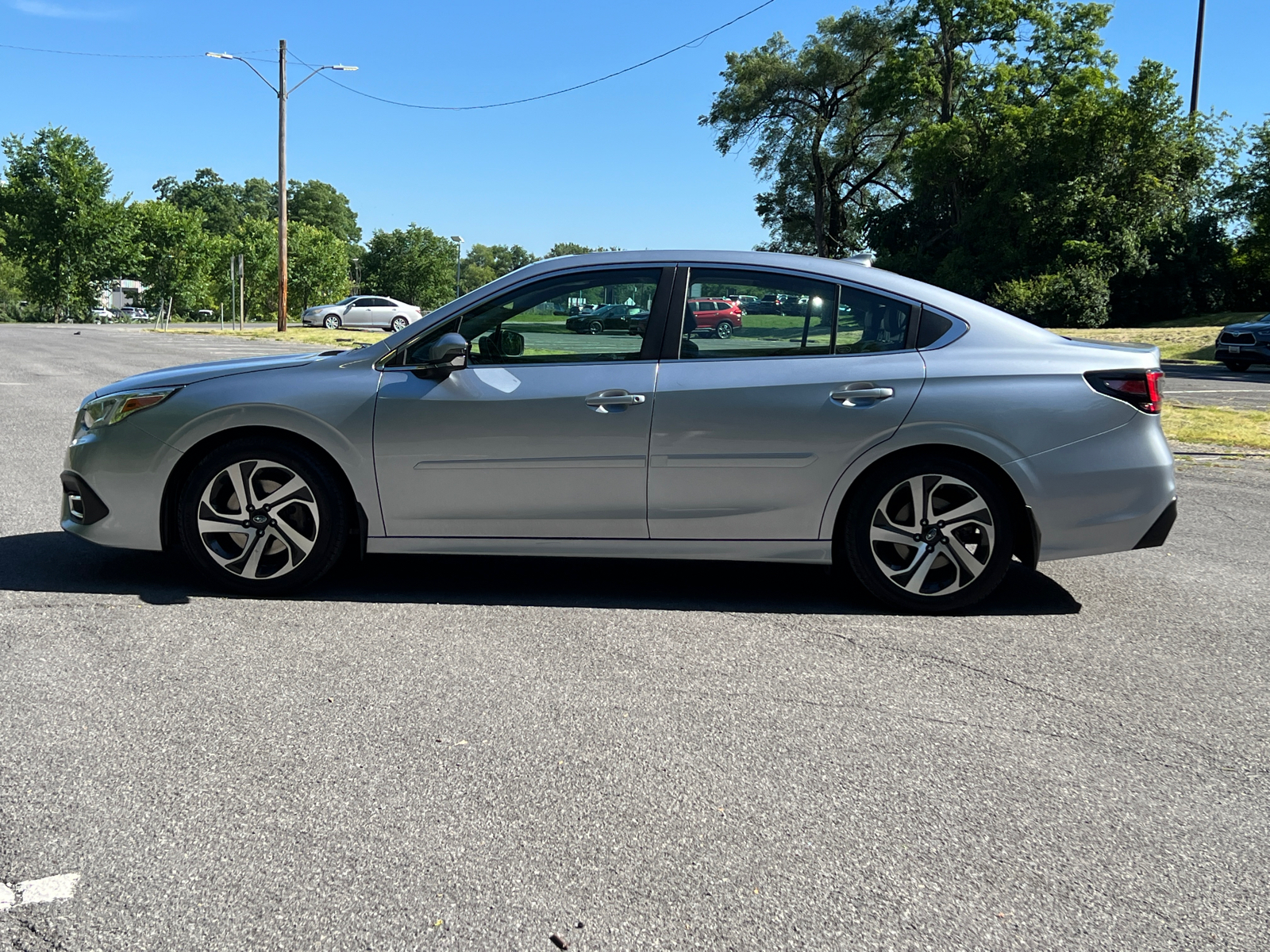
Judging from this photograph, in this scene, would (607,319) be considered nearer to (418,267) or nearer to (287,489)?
(287,489)

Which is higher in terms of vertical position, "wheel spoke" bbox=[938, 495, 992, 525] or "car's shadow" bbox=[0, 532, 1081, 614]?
"wheel spoke" bbox=[938, 495, 992, 525]

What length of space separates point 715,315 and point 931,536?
137cm

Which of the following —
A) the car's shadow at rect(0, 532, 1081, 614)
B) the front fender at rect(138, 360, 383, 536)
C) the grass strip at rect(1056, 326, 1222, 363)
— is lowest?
the car's shadow at rect(0, 532, 1081, 614)

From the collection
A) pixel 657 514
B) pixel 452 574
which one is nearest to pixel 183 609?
pixel 452 574

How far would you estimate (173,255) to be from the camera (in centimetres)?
7238

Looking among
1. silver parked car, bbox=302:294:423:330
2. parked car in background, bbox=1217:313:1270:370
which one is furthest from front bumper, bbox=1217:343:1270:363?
silver parked car, bbox=302:294:423:330

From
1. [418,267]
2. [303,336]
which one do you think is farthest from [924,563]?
[418,267]

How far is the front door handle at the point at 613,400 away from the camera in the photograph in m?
4.98

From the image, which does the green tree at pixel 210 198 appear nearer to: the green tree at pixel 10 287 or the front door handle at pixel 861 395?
the green tree at pixel 10 287

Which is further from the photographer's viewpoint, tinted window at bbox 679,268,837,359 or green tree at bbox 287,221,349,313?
green tree at bbox 287,221,349,313

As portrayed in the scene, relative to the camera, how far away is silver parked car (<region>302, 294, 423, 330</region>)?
47.4 metres

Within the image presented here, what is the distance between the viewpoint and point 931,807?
312 centimetres

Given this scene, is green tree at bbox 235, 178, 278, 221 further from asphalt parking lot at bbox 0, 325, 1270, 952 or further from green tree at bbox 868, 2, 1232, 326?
asphalt parking lot at bbox 0, 325, 1270, 952

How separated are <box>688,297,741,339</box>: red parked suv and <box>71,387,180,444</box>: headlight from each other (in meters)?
2.39
